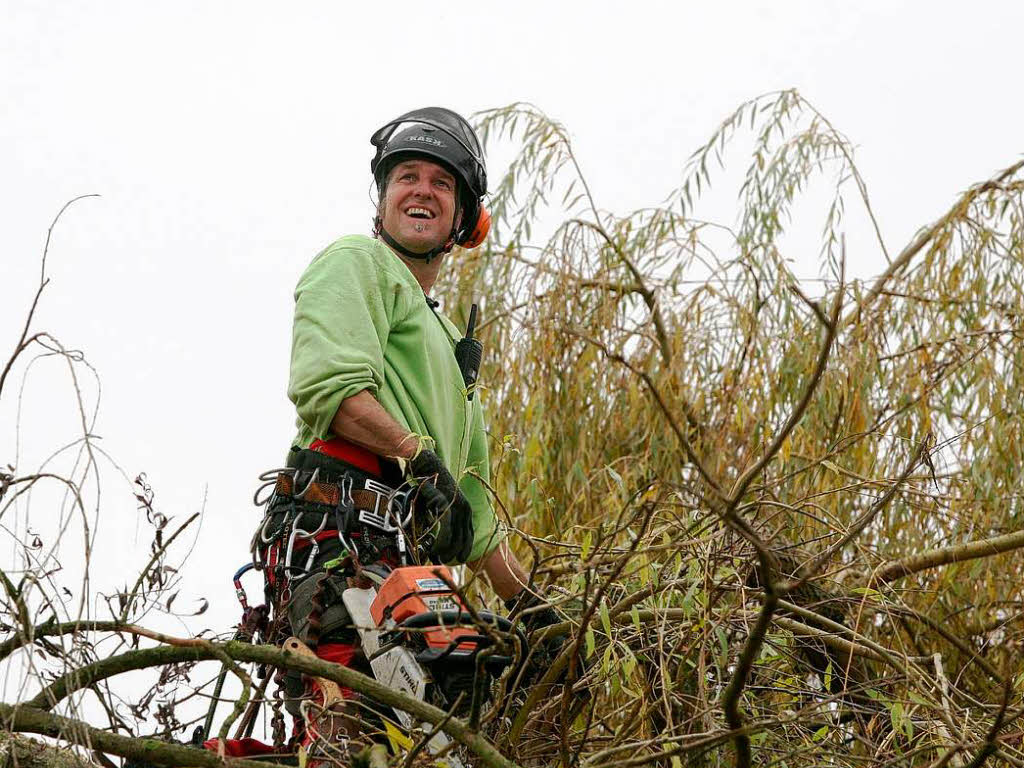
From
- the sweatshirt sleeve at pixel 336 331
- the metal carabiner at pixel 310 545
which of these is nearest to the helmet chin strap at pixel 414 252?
the sweatshirt sleeve at pixel 336 331

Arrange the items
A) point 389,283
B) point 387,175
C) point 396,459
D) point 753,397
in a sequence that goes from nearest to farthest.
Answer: point 396,459 → point 389,283 → point 387,175 → point 753,397

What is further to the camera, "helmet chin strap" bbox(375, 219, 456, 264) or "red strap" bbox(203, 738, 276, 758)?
"helmet chin strap" bbox(375, 219, 456, 264)

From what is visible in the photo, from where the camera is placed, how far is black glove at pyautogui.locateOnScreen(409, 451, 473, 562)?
3.25 metres

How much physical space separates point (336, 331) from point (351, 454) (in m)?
0.30

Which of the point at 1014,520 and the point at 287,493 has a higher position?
the point at 1014,520

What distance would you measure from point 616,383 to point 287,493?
6.24ft

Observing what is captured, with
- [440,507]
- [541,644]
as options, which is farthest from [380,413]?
[541,644]

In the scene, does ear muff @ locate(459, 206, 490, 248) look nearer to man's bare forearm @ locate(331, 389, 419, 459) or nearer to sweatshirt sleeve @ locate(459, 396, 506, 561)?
sweatshirt sleeve @ locate(459, 396, 506, 561)

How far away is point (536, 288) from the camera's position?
5188mm

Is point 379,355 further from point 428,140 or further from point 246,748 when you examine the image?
point 246,748

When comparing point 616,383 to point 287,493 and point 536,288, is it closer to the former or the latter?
point 536,288

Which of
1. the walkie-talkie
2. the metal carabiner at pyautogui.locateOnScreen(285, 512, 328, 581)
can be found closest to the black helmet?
the walkie-talkie

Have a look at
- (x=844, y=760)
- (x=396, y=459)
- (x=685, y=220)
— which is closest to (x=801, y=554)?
(x=844, y=760)

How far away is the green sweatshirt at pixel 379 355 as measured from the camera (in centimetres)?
335
